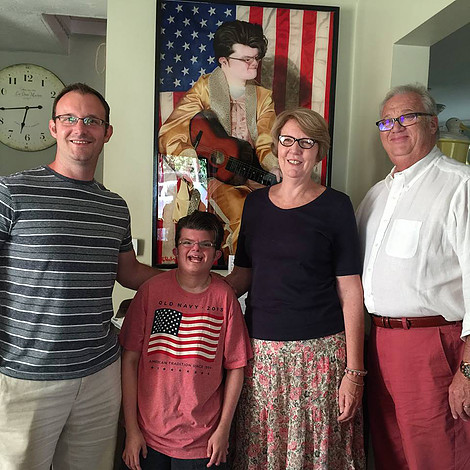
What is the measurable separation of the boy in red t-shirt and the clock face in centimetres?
255

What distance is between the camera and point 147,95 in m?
2.36

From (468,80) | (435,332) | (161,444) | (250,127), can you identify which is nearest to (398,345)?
(435,332)

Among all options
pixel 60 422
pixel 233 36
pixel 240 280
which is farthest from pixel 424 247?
pixel 233 36

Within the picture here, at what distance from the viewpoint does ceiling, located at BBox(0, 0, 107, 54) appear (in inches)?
106

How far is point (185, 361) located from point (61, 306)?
0.42m

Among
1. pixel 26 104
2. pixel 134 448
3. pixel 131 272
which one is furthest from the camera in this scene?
pixel 26 104

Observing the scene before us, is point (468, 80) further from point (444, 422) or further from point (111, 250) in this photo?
point (111, 250)

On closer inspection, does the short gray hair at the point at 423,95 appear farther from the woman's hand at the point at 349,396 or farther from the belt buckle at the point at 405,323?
the woman's hand at the point at 349,396

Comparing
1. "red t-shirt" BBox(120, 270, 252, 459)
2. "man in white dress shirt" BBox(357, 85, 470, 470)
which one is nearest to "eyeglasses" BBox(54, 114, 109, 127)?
"red t-shirt" BBox(120, 270, 252, 459)

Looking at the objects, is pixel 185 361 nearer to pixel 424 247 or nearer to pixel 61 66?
pixel 424 247

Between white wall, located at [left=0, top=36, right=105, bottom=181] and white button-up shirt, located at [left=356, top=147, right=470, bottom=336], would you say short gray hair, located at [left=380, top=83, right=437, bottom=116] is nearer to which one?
white button-up shirt, located at [left=356, top=147, right=470, bottom=336]

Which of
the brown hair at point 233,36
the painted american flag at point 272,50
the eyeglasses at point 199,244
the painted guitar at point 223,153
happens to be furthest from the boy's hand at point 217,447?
the brown hair at point 233,36

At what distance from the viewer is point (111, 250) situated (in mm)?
1523

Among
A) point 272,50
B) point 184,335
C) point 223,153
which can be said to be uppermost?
point 272,50
